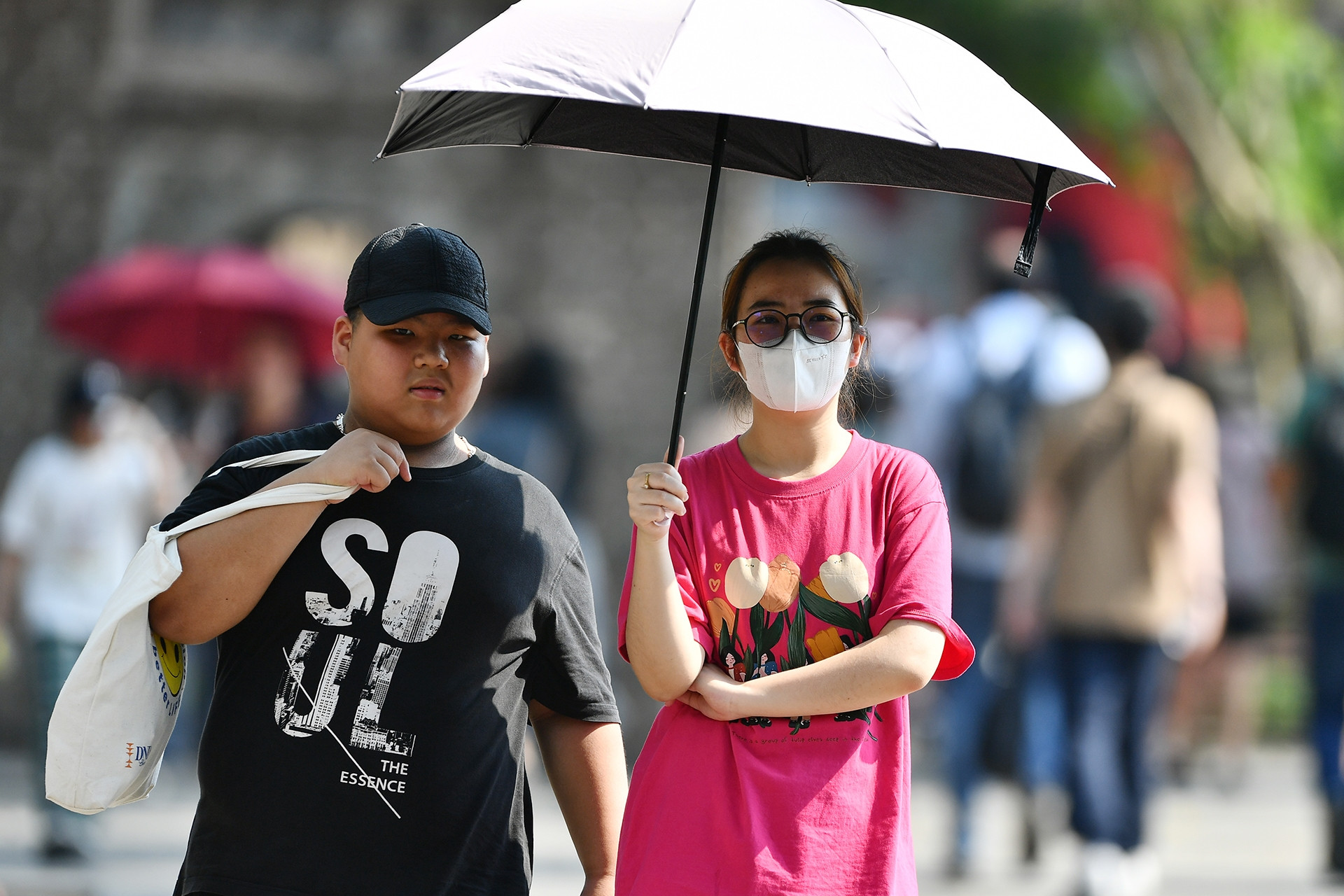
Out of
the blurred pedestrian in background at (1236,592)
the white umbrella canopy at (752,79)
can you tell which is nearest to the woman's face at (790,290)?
the white umbrella canopy at (752,79)

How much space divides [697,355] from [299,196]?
8.71ft

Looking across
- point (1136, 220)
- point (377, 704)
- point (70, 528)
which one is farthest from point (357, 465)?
point (1136, 220)

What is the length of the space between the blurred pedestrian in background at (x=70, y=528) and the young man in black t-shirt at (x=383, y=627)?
4.69 meters

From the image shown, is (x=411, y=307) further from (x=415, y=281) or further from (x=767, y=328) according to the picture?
(x=767, y=328)

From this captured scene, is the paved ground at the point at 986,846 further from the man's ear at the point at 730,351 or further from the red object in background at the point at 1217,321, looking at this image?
the red object in background at the point at 1217,321

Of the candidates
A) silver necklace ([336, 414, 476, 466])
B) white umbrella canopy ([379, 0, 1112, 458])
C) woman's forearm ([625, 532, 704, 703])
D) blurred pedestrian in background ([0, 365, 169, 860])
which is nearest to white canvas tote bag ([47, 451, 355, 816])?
silver necklace ([336, 414, 476, 466])

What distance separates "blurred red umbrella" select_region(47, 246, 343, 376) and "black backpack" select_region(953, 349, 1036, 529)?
3408mm

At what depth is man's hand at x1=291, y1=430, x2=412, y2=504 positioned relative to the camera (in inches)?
98.7

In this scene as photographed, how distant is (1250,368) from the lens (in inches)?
532

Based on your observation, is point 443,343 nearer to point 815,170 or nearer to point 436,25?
point 815,170

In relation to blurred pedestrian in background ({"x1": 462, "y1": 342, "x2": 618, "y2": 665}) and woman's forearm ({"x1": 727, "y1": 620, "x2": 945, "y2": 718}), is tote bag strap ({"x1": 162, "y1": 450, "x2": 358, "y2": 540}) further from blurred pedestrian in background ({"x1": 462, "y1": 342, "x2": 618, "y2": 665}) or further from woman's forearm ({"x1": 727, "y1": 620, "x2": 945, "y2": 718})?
blurred pedestrian in background ({"x1": 462, "y1": 342, "x2": 618, "y2": 665})

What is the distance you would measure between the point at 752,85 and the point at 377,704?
3.86 feet

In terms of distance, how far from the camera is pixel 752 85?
8.29 ft

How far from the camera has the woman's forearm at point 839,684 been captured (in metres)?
2.67
